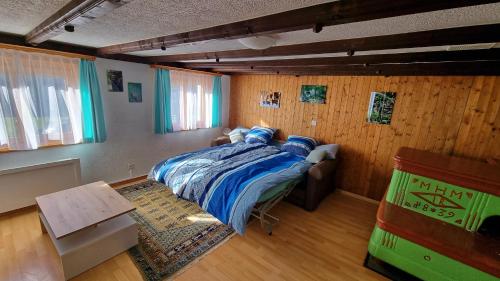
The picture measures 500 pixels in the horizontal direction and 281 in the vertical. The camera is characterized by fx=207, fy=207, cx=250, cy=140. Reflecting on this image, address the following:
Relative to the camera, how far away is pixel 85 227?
180 cm

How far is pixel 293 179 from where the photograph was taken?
283 cm

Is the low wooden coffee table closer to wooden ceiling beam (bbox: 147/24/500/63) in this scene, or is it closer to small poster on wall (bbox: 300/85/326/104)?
wooden ceiling beam (bbox: 147/24/500/63)

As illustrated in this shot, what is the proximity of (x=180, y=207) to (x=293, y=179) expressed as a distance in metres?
1.63

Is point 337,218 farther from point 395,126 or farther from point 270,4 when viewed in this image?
point 270,4

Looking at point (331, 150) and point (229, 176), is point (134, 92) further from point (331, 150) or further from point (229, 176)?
point (331, 150)

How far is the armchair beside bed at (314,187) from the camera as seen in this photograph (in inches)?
117

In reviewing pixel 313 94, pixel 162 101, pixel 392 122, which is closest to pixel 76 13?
pixel 162 101

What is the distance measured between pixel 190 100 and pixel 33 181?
104 inches

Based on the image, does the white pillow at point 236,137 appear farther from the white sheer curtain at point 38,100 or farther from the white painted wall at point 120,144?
the white sheer curtain at point 38,100

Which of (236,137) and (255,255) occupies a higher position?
(236,137)

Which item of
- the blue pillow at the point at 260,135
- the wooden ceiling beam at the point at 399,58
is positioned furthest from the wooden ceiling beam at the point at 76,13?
the blue pillow at the point at 260,135

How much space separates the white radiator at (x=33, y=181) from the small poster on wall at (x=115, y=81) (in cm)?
119

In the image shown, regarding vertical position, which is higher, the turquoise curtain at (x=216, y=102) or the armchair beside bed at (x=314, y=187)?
the turquoise curtain at (x=216, y=102)

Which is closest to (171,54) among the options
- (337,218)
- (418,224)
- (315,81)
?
(315,81)
